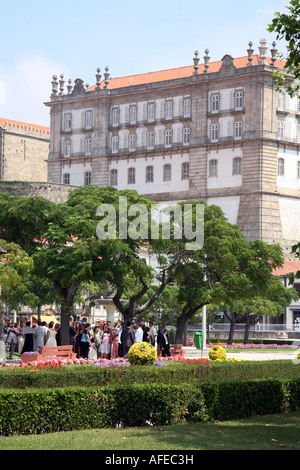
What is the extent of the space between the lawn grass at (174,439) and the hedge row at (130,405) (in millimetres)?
311

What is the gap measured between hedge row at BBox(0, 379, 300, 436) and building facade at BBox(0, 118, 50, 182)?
309ft

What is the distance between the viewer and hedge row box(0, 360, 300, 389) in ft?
49.5

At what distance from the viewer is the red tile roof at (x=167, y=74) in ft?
265

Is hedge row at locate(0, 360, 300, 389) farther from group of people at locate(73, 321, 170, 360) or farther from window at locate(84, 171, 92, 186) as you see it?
window at locate(84, 171, 92, 186)

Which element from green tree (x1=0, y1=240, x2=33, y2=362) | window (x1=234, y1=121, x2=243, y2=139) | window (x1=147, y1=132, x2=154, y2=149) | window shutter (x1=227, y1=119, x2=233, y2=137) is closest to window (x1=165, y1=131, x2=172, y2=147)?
window (x1=147, y1=132, x2=154, y2=149)

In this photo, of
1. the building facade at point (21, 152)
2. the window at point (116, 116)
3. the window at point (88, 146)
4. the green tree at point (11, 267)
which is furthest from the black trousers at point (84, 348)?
the building facade at point (21, 152)

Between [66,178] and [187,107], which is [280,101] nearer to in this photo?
[187,107]

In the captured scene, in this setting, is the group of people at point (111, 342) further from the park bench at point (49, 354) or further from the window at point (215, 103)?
the window at point (215, 103)

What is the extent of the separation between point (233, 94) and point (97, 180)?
15.4 m

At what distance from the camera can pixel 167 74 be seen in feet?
284

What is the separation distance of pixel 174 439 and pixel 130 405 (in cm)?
178

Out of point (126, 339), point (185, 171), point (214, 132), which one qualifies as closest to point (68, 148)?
point (185, 171)

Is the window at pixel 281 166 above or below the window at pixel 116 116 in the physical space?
below
